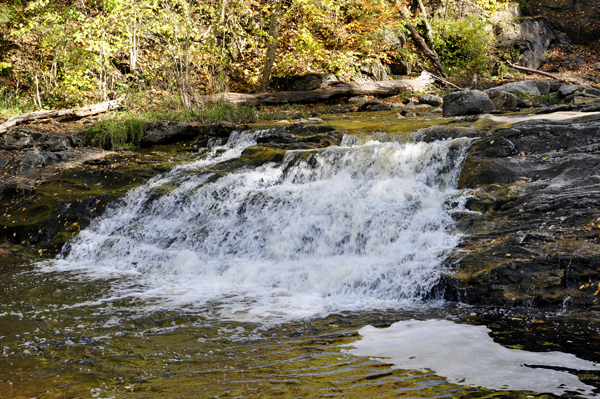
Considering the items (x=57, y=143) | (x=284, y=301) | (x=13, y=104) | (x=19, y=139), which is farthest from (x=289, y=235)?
(x=13, y=104)

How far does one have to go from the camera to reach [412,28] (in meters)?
19.3

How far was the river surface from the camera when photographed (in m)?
2.77

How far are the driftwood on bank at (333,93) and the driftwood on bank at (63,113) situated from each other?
12.1 feet

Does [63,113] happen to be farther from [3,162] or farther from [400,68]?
[400,68]

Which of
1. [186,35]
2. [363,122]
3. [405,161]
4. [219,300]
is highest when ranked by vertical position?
[186,35]

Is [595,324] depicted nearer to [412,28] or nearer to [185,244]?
[185,244]

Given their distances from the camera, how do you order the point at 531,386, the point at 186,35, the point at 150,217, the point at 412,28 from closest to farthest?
the point at 531,386 → the point at 150,217 → the point at 186,35 → the point at 412,28

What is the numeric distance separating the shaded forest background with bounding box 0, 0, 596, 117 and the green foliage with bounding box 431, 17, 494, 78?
5 cm

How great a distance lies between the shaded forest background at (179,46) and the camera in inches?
538

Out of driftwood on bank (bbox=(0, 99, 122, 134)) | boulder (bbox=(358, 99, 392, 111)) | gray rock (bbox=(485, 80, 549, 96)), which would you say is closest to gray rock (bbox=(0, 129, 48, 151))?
driftwood on bank (bbox=(0, 99, 122, 134))

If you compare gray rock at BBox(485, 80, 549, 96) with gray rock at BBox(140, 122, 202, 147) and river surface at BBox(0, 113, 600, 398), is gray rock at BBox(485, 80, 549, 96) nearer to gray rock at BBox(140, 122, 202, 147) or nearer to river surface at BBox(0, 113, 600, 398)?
river surface at BBox(0, 113, 600, 398)

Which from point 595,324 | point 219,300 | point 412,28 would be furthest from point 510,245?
point 412,28

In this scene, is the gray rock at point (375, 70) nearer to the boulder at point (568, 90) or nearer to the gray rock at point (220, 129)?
the boulder at point (568, 90)

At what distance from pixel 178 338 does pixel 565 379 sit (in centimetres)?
284
